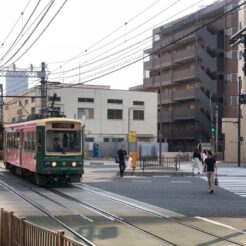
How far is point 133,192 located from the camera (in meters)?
22.1

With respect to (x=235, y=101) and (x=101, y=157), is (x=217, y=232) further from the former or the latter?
(x=235, y=101)

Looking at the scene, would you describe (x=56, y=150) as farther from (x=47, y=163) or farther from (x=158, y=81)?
(x=158, y=81)

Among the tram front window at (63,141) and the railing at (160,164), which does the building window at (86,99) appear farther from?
the tram front window at (63,141)

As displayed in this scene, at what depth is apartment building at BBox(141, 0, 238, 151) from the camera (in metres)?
69.7

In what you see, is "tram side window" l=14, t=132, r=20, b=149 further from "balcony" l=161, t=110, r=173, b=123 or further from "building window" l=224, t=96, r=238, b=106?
"balcony" l=161, t=110, r=173, b=123

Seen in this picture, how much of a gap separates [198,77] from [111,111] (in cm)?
1280

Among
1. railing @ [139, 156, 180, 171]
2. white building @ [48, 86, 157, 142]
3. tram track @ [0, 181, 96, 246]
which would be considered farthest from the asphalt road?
white building @ [48, 86, 157, 142]

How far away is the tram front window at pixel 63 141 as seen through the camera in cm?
2422

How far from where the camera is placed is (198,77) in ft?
239

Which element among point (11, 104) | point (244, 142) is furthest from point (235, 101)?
point (11, 104)

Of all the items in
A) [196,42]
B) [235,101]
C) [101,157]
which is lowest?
[101,157]

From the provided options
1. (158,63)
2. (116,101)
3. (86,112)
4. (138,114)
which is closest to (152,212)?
(86,112)

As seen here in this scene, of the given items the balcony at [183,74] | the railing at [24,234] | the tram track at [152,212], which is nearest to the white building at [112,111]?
the balcony at [183,74]

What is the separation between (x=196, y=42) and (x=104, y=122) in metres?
16.6
